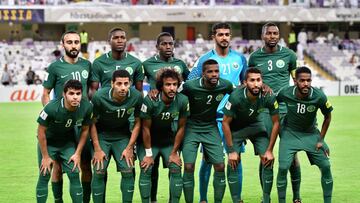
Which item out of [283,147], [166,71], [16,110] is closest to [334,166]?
[283,147]

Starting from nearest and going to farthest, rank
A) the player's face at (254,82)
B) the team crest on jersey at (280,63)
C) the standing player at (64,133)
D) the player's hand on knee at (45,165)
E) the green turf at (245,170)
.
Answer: the standing player at (64,133) < the player's hand on knee at (45,165) < the player's face at (254,82) < the team crest on jersey at (280,63) < the green turf at (245,170)

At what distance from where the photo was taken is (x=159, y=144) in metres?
10.2

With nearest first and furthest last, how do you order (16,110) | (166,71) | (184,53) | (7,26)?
1. (166,71)
2. (16,110)
3. (184,53)
4. (7,26)

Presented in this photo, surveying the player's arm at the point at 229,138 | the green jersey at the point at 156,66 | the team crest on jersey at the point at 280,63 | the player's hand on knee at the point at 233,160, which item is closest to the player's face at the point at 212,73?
the player's arm at the point at 229,138

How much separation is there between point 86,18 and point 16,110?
50.2ft

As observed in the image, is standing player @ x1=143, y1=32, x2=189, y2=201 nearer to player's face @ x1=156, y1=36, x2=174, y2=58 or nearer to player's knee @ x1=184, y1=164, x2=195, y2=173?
player's face @ x1=156, y1=36, x2=174, y2=58

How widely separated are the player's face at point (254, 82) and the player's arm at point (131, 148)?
1452mm

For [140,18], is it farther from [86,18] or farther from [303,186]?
[303,186]

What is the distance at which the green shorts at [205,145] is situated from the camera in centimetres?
1015

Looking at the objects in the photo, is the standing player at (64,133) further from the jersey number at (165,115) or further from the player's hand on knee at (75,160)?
the jersey number at (165,115)

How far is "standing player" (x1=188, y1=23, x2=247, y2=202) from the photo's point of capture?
A: 35.6 ft

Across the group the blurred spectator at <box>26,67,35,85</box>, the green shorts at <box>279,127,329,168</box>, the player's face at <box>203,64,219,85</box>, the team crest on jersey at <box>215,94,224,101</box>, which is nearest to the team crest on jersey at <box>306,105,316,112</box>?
the green shorts at <box>279,127,329,168</box>

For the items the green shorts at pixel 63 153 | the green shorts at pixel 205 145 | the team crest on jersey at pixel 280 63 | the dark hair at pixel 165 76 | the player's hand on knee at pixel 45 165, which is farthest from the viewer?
the team crest on jersey at pixel 280 63

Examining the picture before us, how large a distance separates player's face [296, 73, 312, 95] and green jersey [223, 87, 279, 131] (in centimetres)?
36
